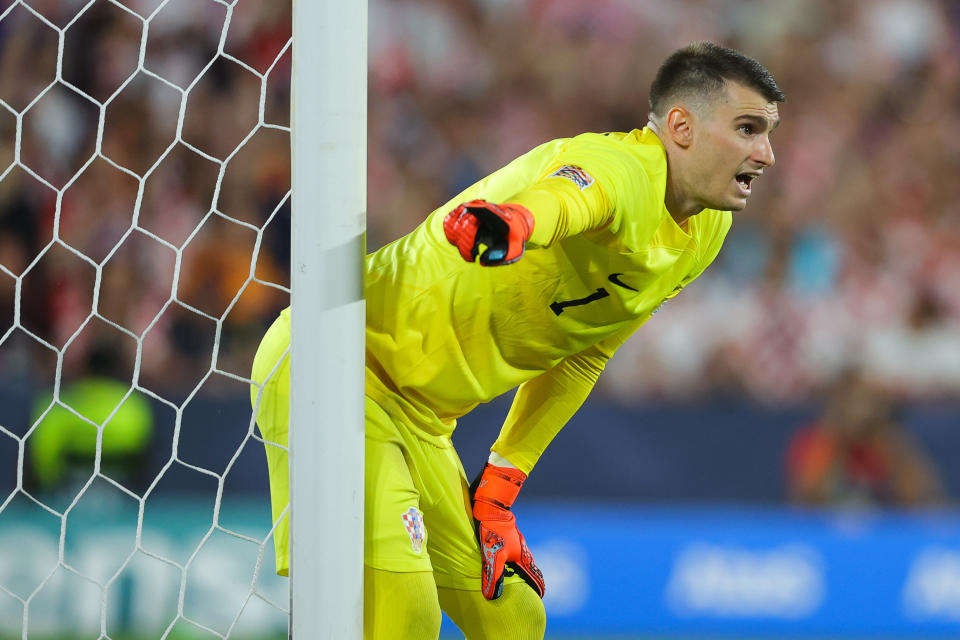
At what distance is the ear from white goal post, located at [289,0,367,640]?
0.63 metres

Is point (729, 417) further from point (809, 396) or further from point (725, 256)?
point (725, 256)

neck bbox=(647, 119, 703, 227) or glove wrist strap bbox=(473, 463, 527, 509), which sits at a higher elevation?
neck bbox=(647, 119, 703, 227)

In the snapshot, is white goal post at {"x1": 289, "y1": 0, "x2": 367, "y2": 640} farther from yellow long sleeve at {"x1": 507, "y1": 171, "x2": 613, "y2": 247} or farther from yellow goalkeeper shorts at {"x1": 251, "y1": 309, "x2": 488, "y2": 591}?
yellow long sleeve at {"x1": 507, "y1": 171, "x2": 613, "y2": 247}

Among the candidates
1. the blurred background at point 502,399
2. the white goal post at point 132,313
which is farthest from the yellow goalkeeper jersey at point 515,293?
the white goal post at point 132,313

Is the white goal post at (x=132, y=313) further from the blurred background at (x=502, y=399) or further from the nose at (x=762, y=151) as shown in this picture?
the nose at (x=762, y=151)

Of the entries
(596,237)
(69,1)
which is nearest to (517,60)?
(69,1)

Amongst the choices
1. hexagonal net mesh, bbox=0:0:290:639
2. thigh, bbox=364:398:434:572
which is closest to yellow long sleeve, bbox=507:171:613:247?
thigh, bbox=364:398:434:572

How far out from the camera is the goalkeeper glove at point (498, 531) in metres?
2.54

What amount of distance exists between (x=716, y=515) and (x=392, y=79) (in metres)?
3.17

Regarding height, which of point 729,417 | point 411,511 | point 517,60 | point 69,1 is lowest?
point 411,511

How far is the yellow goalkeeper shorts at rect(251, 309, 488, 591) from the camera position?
87.7 inches

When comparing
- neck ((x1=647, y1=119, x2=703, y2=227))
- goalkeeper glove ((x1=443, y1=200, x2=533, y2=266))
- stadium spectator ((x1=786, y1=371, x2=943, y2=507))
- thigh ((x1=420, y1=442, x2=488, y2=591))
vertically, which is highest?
stadium spectator ((x1=786, y1=371, x2=943, y2=507))

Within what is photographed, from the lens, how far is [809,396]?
6.38m

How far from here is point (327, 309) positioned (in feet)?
6.79
